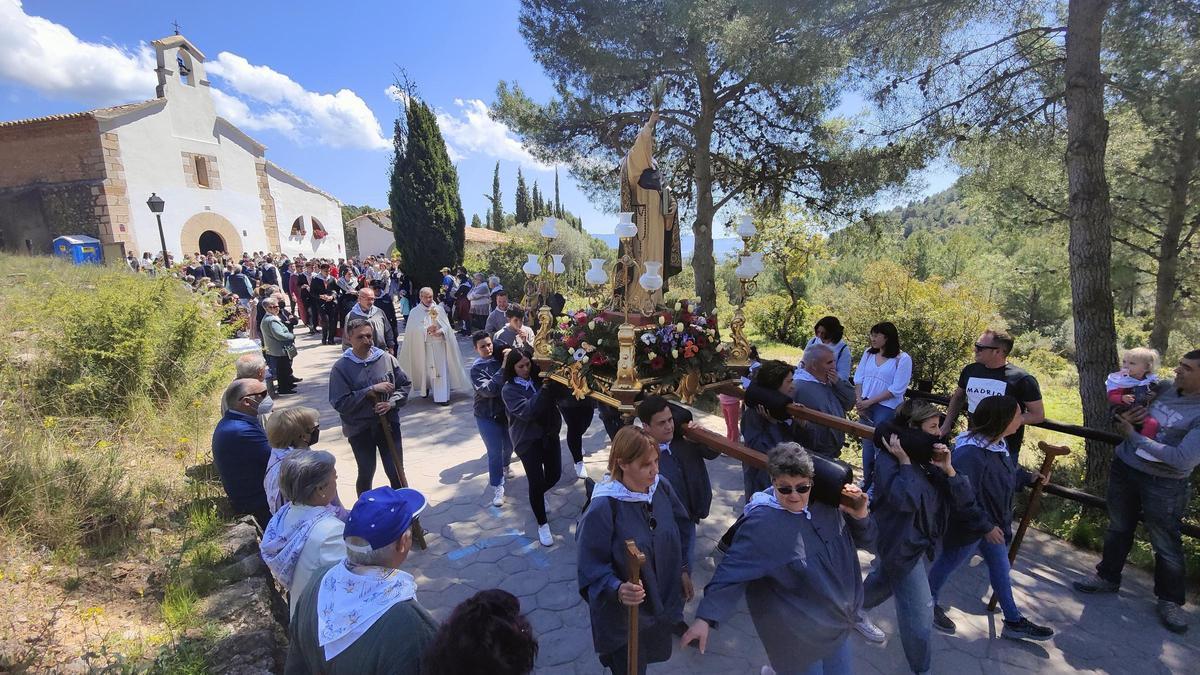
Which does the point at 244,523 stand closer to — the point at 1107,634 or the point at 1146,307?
the point at 1107,634

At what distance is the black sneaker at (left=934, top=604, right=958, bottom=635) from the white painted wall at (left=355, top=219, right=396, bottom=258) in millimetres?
46995

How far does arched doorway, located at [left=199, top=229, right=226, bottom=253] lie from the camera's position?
26.3 metres

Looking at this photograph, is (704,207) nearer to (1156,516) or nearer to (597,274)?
(597,274)

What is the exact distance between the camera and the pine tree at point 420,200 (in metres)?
17.8

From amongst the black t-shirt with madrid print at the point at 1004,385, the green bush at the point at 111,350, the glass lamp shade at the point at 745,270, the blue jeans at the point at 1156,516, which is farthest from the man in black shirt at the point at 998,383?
the green bush at the point at 111,350

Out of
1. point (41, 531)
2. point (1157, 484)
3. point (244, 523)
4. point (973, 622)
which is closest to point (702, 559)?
point (973, 622)

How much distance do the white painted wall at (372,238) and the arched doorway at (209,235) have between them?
59.7 ft

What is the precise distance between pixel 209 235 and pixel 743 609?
103 ft

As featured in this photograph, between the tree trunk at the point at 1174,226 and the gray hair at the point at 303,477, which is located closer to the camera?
the gray hair at the point at 303,477

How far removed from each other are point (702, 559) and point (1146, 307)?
943 inches

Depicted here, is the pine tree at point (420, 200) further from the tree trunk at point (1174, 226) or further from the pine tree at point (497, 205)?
the pine tree at point (497, 205)

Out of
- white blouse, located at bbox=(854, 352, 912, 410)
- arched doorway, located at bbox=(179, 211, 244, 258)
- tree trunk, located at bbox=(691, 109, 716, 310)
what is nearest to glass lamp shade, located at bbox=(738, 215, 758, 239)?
white blouse, located at bbox=(854, 352, 912, 410)

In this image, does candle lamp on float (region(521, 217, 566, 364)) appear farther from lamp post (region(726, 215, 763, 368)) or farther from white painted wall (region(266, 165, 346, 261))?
white painted wall (region(266, 165, 346, 261))

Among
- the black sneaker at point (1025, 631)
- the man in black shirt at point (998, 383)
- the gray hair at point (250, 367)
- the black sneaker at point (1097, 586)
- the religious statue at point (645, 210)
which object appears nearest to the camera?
the black sneaker at point (1025, 631)
